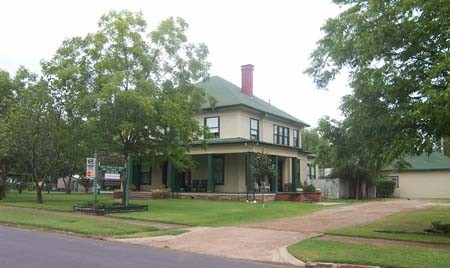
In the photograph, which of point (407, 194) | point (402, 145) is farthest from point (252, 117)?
point (402, 145)

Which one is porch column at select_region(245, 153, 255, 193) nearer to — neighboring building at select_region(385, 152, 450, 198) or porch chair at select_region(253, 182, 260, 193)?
porch chair at select_region(253, 182, 260, 193)

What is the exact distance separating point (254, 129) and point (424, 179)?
64.3 ft

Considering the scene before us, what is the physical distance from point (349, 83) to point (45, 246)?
34.9 feet

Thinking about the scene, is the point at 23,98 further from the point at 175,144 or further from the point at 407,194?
the point at 407,194

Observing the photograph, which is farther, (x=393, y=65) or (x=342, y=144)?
(x=342, y=144)

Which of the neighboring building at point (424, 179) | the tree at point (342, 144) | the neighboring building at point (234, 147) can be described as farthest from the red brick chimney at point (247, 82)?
the tree at point (342, 144)

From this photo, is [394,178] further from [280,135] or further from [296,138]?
A: [280,135]

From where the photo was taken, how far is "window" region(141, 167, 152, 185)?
4019 centimetres

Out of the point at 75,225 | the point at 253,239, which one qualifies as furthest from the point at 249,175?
the point at 253,239

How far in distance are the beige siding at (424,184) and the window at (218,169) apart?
19241 mm

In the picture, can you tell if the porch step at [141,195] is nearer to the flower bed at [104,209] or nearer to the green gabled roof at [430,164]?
the flower bed at [104,209]

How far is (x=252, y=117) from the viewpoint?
35938 millimetres

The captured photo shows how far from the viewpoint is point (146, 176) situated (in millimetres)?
40469

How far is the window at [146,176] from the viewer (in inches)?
1582
